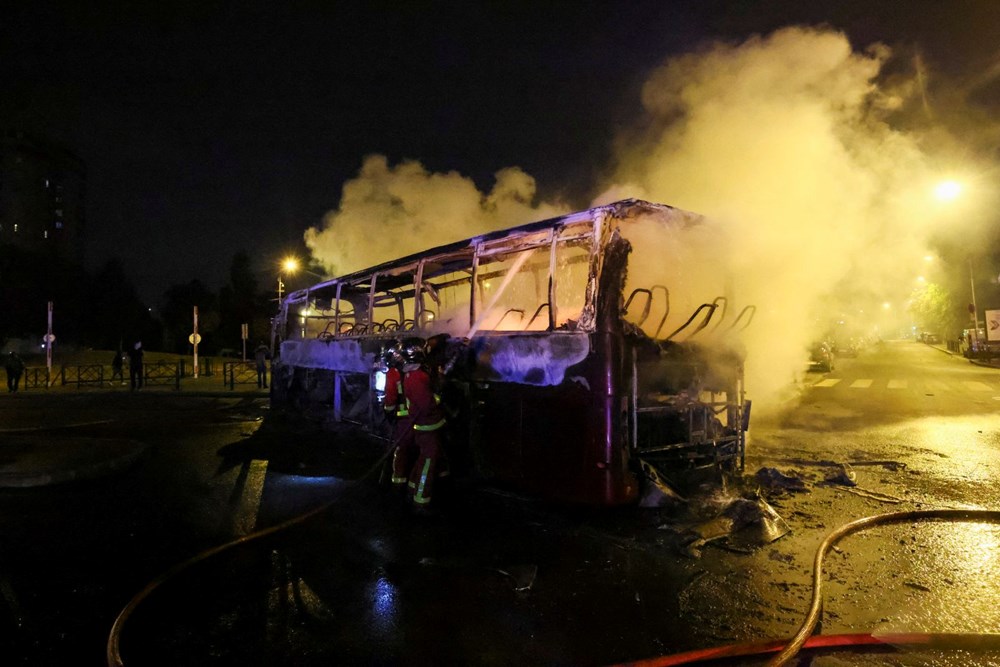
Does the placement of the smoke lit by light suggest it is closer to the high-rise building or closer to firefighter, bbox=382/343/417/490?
firefighter, bbox=382/343/417/490

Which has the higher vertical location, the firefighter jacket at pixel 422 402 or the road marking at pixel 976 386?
the firefighter jacket at pixel 422 402

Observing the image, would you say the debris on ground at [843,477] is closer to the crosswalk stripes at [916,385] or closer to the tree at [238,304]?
the crosswalk stripes at [916,385]

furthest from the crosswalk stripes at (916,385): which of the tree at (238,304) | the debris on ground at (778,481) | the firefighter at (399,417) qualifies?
the tree at (238,304)

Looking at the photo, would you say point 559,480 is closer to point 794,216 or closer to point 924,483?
point 924,483

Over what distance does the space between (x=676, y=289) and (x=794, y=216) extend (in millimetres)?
2377

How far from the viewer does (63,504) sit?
594 centimetres

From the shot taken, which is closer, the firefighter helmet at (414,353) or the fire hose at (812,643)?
the fire hose at (812,643)

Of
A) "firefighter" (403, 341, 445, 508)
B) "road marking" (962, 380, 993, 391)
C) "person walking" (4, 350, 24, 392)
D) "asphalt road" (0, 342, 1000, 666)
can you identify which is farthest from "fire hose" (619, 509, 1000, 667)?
"person walking" (4, 350, 24, 392)

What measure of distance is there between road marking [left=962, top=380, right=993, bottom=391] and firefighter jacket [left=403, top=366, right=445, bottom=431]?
1665cm

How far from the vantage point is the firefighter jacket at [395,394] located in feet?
18.9

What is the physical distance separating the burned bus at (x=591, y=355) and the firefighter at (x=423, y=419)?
0.88 ft

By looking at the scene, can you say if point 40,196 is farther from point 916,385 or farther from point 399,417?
point 916,385

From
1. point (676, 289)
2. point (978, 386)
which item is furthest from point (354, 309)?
point (978, 386)

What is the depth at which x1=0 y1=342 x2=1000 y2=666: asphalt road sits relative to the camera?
3.14 m
